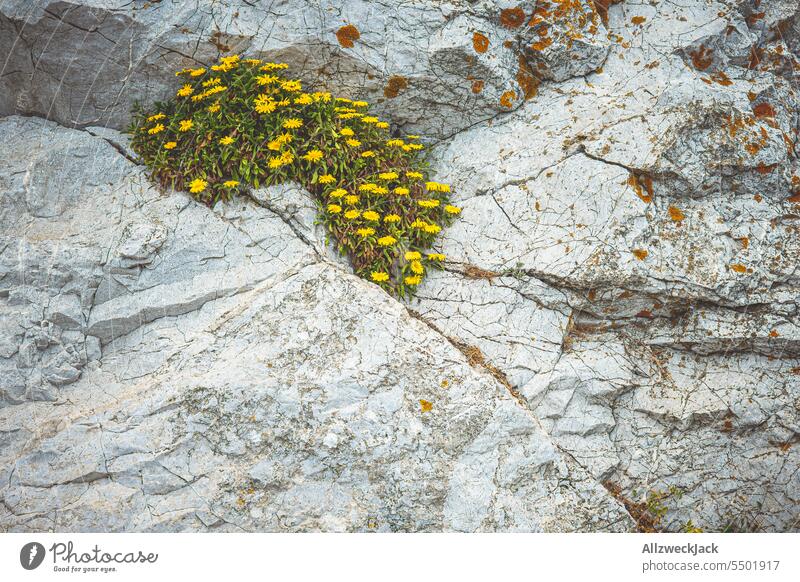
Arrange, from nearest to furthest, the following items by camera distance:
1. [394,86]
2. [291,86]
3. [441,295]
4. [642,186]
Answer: [441,295] → [642,186] → [291,86] → [394,86]

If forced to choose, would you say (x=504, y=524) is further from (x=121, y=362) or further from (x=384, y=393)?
(x=121, y=362)

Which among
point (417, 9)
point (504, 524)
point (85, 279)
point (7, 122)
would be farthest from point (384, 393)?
point (7, 122)

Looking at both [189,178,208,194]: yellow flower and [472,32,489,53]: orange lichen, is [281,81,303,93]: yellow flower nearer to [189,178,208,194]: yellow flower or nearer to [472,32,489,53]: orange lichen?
[189,178,208,194]: yellow flower

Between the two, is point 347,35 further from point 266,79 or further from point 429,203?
point 429,203

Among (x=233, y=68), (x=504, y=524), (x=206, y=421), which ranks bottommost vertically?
(x=504, y=524)

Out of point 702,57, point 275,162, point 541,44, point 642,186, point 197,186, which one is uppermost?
point 541,44

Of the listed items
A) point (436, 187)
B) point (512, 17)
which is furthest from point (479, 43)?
point (436, 187)
